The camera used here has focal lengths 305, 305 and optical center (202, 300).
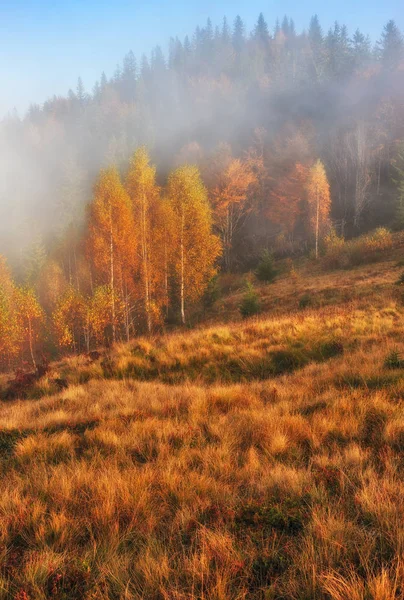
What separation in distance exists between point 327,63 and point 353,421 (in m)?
91.9

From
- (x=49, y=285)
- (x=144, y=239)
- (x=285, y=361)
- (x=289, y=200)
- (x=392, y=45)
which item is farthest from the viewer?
(x=392, y=45)

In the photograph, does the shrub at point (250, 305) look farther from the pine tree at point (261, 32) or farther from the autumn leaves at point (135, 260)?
the pine tree at point (261, 32)

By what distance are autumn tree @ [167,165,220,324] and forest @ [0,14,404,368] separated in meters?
0.09

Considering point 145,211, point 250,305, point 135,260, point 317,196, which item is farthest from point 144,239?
point 317,196

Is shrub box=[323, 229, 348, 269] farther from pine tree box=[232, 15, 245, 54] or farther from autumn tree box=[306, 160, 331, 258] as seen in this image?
pine tree box=[232, 15, 245, 54]

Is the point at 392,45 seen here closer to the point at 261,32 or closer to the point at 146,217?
the point at 261,32

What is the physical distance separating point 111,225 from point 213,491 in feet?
58.9

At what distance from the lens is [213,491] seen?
2670 mm

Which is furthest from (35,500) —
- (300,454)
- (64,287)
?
(64,287)

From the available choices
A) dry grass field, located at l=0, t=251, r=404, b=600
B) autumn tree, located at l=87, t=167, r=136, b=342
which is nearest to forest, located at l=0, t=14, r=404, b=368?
autumn tree, located at l=87, t=167, r=136, b=342

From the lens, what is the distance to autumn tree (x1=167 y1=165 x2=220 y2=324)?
64.3ft

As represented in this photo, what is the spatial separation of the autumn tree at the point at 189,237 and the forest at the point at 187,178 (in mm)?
93

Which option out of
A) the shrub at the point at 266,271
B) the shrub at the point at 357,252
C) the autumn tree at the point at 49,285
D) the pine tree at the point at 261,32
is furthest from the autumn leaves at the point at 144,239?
the pine tree at the point at 261,32

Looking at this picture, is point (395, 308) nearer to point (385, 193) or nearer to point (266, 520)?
point (266, 520)
